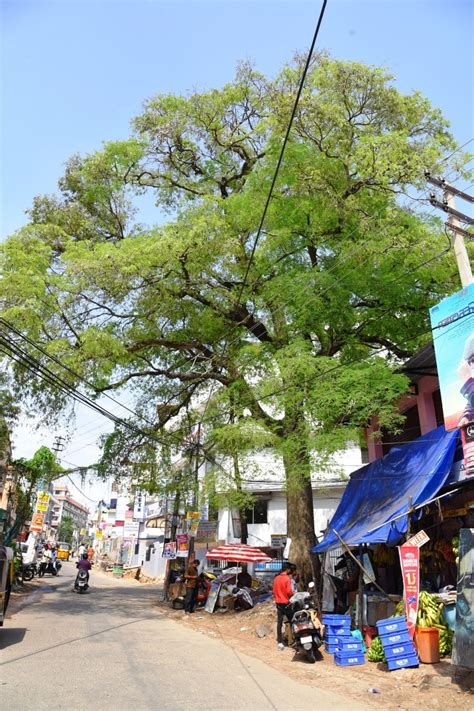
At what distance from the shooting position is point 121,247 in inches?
571

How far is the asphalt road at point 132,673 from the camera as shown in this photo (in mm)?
6086

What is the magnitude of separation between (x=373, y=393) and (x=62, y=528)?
114735 millimetres

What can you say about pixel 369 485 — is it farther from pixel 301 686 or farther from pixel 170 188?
pixel 170 188

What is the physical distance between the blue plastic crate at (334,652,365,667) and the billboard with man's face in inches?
173

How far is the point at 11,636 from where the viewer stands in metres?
10.3

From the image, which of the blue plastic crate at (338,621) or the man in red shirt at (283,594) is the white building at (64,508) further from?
the blue plastic crate at (338,621)

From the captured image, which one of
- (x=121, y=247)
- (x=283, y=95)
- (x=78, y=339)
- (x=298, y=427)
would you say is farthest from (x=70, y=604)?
(x=283, y=95)

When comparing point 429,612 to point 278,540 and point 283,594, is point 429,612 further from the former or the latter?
point 278,540

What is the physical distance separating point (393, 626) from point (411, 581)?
2.75ft

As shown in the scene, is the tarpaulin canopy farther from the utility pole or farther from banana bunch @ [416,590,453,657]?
the utility pole

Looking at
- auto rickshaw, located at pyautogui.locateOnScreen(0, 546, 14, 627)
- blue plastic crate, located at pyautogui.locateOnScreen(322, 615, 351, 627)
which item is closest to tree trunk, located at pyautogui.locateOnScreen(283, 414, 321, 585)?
blue plastic crate, located at pyautogui.locateOnScreen(322, 615, 351, 627)

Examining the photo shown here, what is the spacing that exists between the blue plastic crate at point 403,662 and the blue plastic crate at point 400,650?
4cm

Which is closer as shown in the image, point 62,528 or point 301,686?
point 301,686

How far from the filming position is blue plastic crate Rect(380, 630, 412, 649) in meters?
8.41
